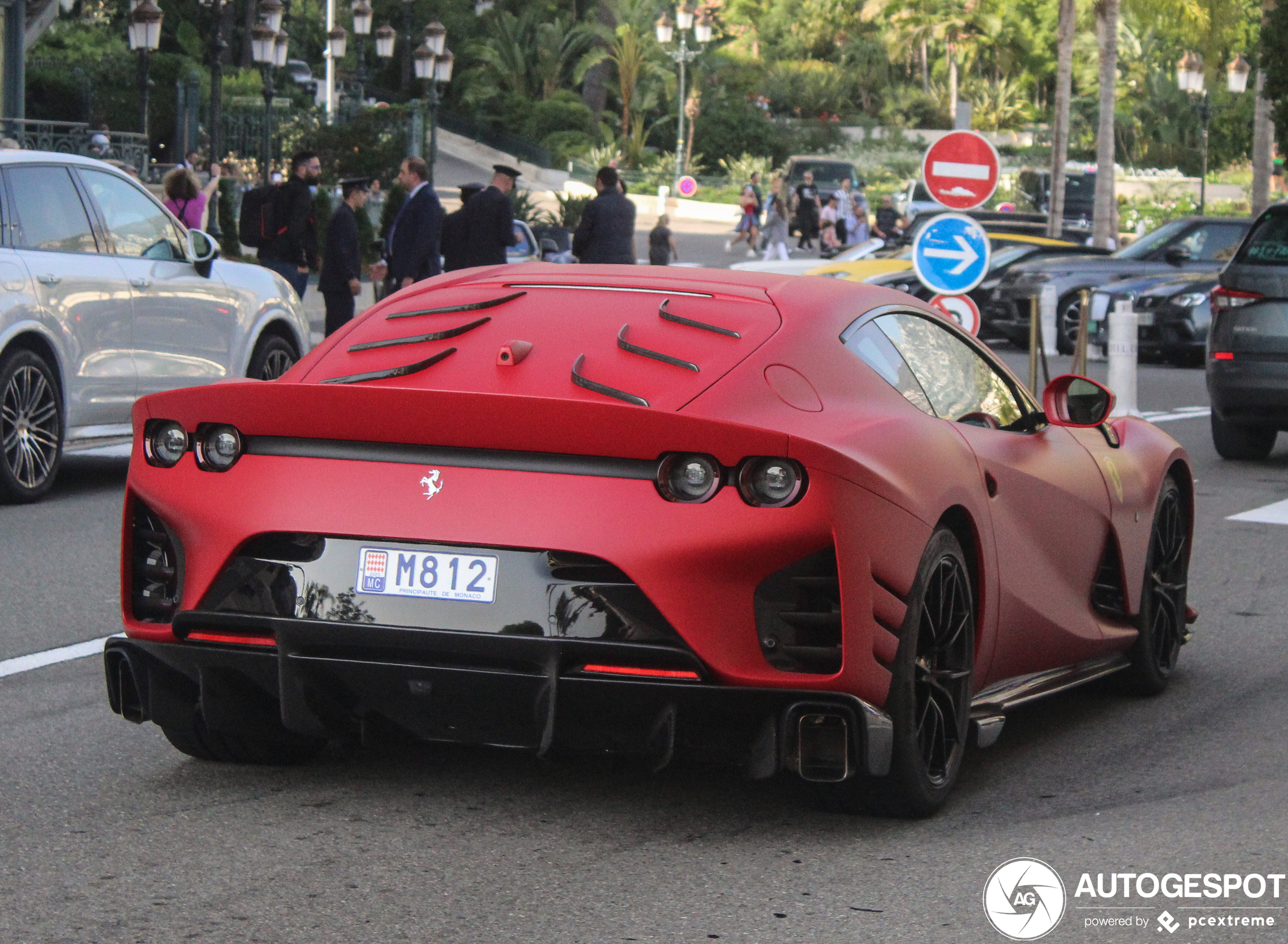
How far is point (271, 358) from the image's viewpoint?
13.2 m

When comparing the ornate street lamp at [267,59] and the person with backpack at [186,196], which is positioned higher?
the ornate street lamp at [267,59]

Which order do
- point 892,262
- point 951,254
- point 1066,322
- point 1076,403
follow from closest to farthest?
1. point 1076,403
2. point 951,254
3. point 1066,322
4. point 892,262

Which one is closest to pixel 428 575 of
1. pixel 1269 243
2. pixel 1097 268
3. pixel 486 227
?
pixel 1269 243

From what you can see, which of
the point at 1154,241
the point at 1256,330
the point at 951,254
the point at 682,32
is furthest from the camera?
the point at 682,32

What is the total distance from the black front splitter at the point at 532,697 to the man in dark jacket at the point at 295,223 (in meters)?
13.3

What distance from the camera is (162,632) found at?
500cm

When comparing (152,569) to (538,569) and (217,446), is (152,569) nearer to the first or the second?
(217,446)

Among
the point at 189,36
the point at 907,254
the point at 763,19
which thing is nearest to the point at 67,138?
the point at 907,254

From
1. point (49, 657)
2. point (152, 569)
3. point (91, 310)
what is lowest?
point (49, 657)

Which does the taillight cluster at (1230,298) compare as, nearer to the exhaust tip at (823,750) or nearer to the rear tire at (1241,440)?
the rear tire at (1241,440)

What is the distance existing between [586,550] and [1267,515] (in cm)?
798

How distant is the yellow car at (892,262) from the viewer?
91.4 feet

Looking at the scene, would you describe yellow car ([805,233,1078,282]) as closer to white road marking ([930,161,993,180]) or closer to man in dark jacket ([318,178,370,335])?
white road marking ([930,161,993,180])

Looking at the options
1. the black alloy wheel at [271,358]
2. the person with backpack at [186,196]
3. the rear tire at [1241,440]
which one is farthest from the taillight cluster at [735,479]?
the person with backpack at [186,196]
